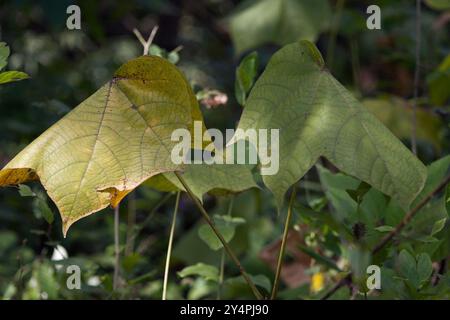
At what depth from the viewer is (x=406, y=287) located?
0.87 metres

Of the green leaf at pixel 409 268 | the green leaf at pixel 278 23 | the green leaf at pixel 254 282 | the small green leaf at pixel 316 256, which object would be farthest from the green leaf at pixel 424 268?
the green leaf at pixel 278 23

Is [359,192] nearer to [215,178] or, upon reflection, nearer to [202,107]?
[215,178]

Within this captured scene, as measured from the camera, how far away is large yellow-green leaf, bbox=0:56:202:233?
0.78 m

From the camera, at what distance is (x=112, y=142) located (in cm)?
82

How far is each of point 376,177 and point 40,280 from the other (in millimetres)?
611

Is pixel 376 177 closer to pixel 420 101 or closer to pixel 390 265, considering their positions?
pixel 390 265

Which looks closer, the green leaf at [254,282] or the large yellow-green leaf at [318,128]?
the large yellow-green leaf at [318,128]

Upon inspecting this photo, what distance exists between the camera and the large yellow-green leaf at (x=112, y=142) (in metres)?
0.78

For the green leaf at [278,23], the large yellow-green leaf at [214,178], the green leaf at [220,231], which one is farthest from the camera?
the green leaf at [278,23]

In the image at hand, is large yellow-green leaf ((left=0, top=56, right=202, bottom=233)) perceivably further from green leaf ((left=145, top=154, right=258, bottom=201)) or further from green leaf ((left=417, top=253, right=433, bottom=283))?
green leaf ((left=417, top=253, right=433, bottom=283))

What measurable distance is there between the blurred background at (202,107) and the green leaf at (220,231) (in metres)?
0.06

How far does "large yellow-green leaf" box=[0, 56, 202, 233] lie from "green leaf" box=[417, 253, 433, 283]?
0.90 ft

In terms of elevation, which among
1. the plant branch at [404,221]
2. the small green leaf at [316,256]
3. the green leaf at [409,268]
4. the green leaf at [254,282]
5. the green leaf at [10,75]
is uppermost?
the green leaf at [10,75]

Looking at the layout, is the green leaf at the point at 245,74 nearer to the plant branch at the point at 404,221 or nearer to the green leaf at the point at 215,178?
the green leaf at the point at 215,178
